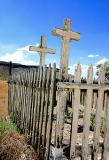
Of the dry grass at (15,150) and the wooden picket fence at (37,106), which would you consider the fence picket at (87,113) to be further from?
the dry grass at (15,150)

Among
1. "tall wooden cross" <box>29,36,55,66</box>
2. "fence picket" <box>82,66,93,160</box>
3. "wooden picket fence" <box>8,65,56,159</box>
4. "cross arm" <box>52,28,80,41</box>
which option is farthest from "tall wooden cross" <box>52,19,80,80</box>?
"tall wooden cross" <box>29,36,55,66</box>

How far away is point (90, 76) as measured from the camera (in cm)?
457

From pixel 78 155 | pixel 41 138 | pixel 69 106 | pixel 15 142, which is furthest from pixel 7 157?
pixel 69 106

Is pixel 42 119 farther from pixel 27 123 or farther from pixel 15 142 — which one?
pixel 27 123

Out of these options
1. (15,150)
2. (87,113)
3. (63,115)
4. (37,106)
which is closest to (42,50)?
(37,106)

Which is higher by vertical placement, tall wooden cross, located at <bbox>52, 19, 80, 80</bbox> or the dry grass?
tall wooden cross, located at <bbox>52, 19, 80, 80</bbox>

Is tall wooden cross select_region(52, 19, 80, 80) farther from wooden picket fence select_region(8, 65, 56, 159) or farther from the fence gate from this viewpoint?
the fence gate

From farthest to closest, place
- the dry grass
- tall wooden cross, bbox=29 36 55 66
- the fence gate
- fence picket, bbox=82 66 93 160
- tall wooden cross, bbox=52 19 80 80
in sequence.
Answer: tall wooden cross, bbox=29 36 55 66 < tall wooden cross, bbox=52 19 80 80 < the dry grass < fence picket, bbox=82 66 93 160 < the fence gate

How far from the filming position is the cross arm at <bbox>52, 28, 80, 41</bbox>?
661 centimetres

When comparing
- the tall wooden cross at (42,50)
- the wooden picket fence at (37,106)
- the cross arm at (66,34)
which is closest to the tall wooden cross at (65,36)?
the cross arm at (66,34)

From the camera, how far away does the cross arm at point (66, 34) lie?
661 centimetres

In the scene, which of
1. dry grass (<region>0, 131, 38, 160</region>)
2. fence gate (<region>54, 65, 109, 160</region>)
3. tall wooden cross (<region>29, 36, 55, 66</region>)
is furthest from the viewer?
tall wooden cross (<region>29, 36, 55, 66</region>)

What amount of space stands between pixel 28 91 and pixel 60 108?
2.19 metres

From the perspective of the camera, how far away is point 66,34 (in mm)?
6773
